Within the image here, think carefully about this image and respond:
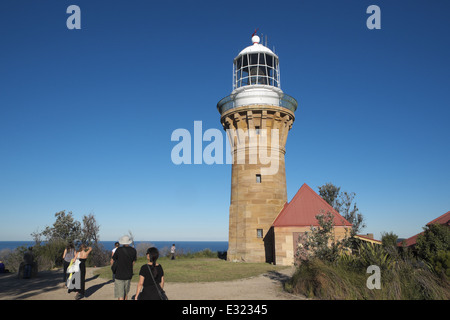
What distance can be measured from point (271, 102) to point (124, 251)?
18959 mm

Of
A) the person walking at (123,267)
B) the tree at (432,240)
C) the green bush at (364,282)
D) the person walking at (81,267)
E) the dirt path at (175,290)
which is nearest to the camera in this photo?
the person walking at (123,267)

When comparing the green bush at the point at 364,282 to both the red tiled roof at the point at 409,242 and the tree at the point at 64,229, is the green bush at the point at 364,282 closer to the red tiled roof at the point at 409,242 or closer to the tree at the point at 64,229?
the red tiled roof at the point at 409,242

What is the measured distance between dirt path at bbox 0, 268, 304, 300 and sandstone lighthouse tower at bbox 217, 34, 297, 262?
9147 millimetres

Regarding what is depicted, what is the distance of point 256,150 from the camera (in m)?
24.1

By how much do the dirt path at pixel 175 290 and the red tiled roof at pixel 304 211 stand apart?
7510 mm

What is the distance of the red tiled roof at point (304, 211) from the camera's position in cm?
2067

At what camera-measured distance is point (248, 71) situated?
83.5 ft

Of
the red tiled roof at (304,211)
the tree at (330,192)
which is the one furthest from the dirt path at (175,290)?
the tree at (330,192)

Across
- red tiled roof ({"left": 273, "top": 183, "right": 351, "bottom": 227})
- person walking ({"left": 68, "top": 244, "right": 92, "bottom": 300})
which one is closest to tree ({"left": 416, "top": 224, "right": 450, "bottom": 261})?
red tiled roof ({"left": 273, "top": 183, "right": 351, "bottom": 227})

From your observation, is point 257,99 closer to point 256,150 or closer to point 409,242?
point 256,150

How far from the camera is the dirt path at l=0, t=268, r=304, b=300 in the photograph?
31.8ft

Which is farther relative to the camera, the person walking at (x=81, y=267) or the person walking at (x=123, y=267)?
the person walking at (x=81, y=267)
